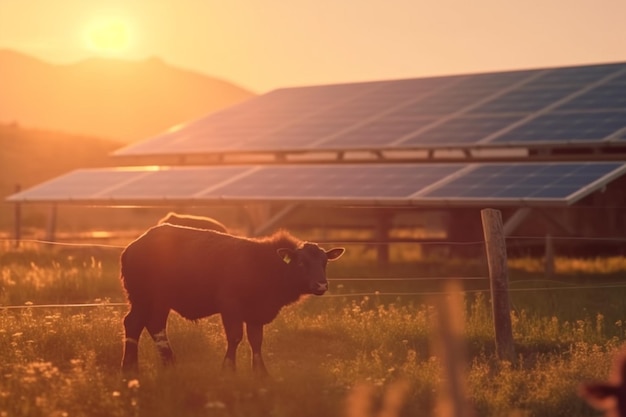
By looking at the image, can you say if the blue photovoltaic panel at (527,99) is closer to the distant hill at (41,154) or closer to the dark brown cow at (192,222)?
the dark brown cow at (192,222)

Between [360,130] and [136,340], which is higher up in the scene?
[360,130]

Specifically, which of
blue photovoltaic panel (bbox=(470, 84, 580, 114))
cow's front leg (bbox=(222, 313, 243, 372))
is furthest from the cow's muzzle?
blue photovoltaic panel (bbox=(470, 84, 580, 114))

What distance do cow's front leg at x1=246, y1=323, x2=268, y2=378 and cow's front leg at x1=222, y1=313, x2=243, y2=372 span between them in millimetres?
112

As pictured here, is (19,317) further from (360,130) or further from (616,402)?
(360,130)

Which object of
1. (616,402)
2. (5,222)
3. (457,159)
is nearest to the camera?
(616,402)

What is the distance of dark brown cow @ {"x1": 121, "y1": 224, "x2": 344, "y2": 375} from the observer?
1222cm

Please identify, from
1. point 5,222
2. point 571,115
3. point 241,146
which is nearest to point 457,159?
point 571,115

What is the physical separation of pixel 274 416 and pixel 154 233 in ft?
11.8

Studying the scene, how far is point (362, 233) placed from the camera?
154ft

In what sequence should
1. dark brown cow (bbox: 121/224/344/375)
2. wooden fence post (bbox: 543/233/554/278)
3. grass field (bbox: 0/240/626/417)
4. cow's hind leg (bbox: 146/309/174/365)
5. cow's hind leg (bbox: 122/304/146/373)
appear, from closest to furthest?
grass field (bbox: 0/240/626/417) < cow's hind leg (bbox: 122/304/146/373) < cow's hind leg (bbox: 146/309/174/365) < dark brown cow (bbox: 121/224/344/375) < wooden fence post (bbox: 543/233/554/278)

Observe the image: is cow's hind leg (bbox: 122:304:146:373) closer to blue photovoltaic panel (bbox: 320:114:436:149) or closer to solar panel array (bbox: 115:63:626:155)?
solar panel array (bbox: 115:63:626:155)

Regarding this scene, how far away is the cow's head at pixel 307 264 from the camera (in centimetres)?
1241

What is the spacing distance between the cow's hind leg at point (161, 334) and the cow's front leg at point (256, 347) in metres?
0.79

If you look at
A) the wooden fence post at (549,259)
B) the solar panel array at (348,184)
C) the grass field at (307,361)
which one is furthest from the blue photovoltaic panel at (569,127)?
the grass field at (307,361)
